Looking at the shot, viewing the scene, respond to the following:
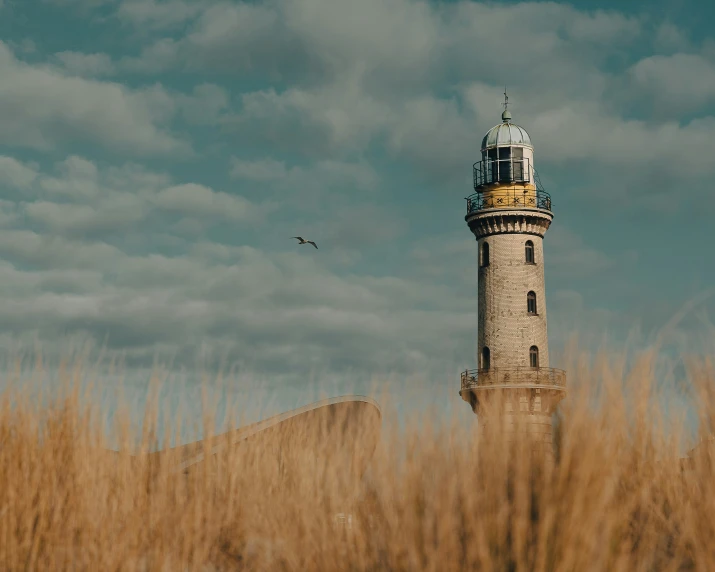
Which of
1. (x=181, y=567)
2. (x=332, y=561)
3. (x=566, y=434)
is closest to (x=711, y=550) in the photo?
(x=566, y=434)

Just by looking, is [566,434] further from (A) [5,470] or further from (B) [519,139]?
(B) [519,139]

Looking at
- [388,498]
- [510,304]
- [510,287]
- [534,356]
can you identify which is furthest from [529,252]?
[388,498]

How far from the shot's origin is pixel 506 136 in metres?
31.3

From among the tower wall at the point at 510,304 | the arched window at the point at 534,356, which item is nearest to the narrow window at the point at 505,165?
the tower wall at the point at 510,304

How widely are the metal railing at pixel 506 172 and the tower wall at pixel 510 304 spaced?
212 cm

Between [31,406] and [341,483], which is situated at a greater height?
[31,406]

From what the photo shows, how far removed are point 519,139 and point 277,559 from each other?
27.1 m

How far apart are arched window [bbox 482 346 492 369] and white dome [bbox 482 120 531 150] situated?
24.0ft

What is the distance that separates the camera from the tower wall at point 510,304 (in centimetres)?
2933

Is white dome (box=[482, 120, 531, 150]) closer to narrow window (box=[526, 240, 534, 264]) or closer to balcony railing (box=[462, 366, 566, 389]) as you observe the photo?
narrow window (box=[526, 240, 534, 264])

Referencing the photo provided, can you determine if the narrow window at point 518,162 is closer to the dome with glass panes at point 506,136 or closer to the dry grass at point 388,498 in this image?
the dome with glass panes at point 506,136

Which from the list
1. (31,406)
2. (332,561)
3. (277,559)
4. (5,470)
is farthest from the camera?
(31,406)

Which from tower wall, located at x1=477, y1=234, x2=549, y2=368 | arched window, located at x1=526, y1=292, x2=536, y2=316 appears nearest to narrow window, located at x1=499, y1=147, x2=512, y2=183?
tower wall, located at x1=477, y1=234, x2=549, y2=368

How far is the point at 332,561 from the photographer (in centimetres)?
533
